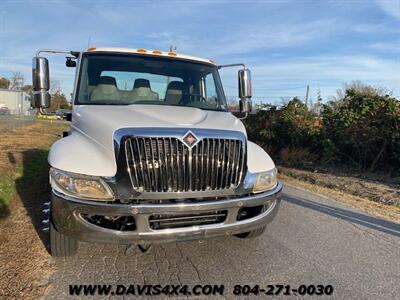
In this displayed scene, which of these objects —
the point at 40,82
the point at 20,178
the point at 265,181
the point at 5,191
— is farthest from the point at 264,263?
the point at 20,178

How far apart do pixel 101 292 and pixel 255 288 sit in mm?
1459

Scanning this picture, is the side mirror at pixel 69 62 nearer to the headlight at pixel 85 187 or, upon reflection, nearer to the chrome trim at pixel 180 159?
the chrome trim at pixel 180 159

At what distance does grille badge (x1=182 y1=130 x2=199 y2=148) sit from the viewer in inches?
151

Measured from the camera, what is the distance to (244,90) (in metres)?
6.22

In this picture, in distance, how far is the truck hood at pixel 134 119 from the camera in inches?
158

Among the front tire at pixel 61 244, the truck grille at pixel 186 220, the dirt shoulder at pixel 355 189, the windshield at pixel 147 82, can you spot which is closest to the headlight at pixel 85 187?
the truck grille at pixel 186 220

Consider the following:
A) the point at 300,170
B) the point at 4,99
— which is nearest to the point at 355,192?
the point at 300,170

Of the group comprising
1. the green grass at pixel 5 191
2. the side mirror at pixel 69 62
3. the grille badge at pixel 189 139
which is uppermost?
the side mirror at pixel 69 62

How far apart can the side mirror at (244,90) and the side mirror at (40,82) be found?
9.12ft

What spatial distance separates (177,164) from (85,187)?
878mm

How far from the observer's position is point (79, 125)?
15.4 ft

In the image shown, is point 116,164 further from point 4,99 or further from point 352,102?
point 4,99

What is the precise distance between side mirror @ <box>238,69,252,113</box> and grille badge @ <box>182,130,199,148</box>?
2544mm

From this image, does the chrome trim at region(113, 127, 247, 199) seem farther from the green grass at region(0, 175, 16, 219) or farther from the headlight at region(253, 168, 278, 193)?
the green grass at region(0, 175, 16, 219)
